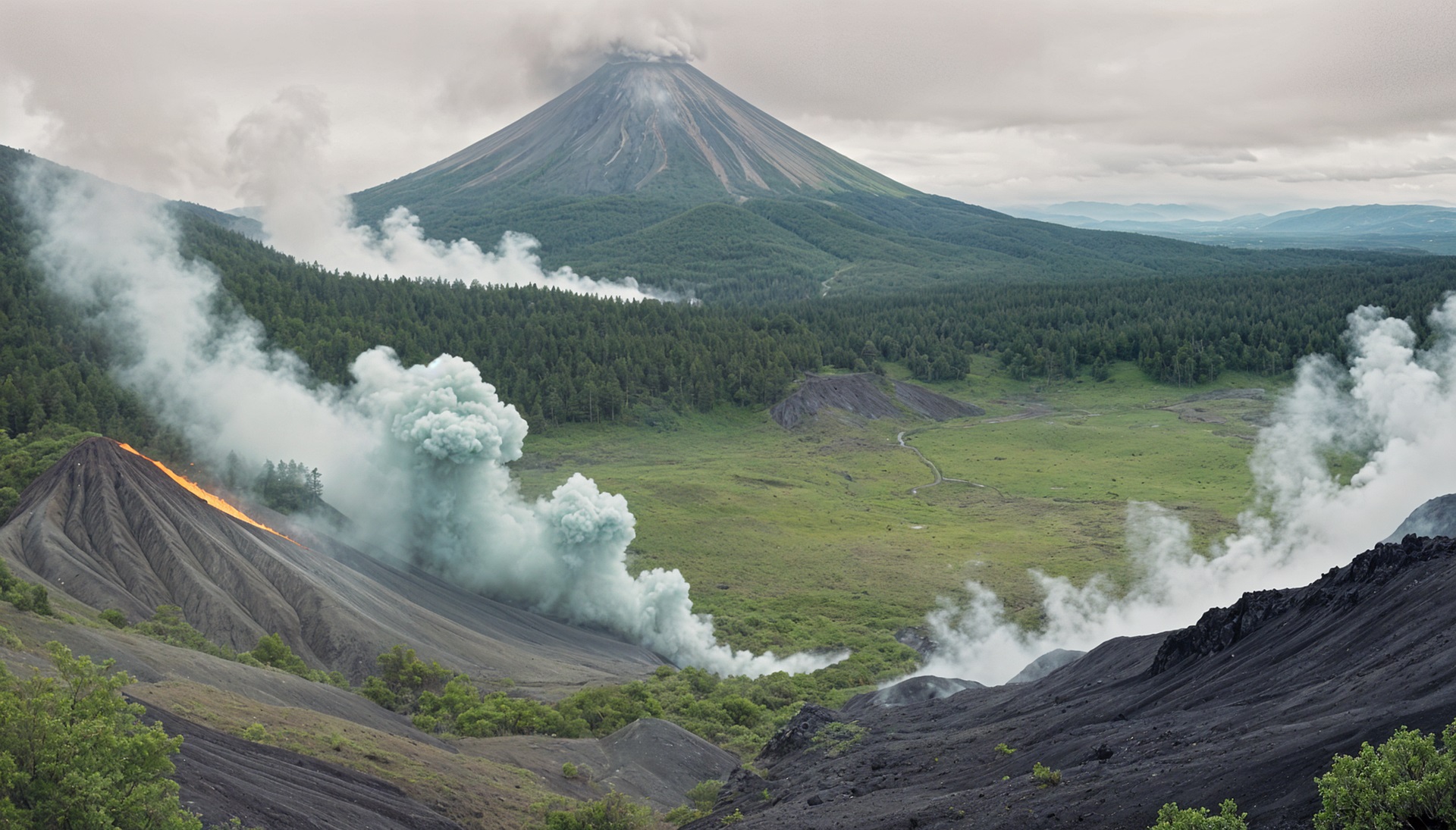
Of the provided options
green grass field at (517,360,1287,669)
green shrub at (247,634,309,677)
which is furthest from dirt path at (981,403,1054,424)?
green shrub at (247,634,309,677)

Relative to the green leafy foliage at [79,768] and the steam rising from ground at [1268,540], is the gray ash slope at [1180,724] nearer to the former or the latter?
the green leafy foliage at [79,768]

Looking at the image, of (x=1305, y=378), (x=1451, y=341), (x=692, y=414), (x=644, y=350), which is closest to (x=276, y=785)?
(x=692, y=414)

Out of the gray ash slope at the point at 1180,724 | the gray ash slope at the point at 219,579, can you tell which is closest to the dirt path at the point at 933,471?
the gray ash slope at the point at 219,579

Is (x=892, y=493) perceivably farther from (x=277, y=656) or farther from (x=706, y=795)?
(x=706, y=795)

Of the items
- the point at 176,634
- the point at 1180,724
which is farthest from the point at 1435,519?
A: the point at 176,634

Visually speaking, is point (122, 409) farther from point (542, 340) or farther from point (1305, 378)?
point (1305, 378)

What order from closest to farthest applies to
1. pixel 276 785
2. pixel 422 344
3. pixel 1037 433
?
pixel 276 785 → pixel 1037 433 → pixel 422 344

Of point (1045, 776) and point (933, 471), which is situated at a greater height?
point (1045, 776)
